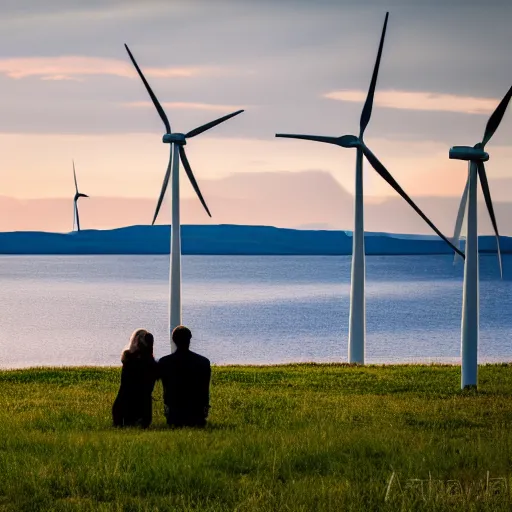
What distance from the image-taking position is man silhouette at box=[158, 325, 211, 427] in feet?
47.3

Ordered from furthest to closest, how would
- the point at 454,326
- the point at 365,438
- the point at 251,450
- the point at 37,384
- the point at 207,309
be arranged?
the point at 207,309 → the point at 454,326 → the point at 37,384 → the point at 365,438 → the point at 251,450

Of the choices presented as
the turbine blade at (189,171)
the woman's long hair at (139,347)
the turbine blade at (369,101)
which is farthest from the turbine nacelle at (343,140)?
the woman's long hair at (139,347)

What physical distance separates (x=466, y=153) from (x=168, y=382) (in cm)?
1413

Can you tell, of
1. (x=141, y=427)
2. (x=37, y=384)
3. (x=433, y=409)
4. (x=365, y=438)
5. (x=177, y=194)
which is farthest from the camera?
(x=177, y=194)

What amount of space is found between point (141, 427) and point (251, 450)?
3070mm

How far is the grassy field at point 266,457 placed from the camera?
403 inches

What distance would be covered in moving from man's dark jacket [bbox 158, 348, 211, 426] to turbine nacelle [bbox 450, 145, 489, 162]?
13.5 metres

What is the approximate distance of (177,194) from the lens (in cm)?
3303

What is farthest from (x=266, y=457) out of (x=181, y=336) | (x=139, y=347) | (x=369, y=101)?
(x=369, y=101)

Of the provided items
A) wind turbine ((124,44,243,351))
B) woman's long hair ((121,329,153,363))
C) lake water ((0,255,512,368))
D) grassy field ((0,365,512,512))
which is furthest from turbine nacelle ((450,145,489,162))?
lake water ((0,255,512,368))

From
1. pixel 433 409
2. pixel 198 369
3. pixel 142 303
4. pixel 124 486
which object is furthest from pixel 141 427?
pixel 142 303

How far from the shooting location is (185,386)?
573 inches

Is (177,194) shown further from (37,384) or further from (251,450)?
(251,450)

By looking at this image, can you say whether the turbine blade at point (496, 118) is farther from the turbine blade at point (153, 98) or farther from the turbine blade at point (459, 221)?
the turbine blade at point (153, 98)
